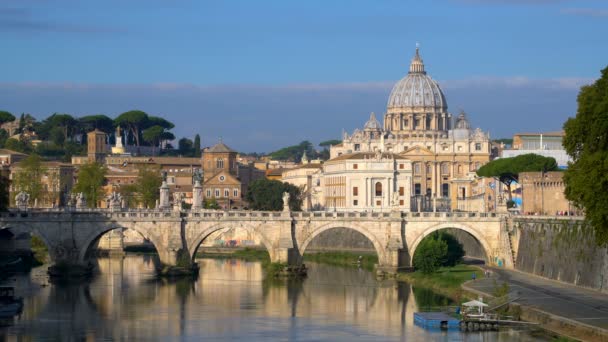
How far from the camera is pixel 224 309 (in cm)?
6256

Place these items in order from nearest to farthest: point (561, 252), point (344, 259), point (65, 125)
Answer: point (561, 252)
point (344, 259)
point (65, 125)

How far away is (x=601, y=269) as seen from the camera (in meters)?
57.0

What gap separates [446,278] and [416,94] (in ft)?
413

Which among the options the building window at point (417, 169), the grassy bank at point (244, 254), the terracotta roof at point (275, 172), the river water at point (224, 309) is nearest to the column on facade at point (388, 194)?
the grassy bank at point (244, 254)

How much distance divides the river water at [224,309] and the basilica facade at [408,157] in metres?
15.8

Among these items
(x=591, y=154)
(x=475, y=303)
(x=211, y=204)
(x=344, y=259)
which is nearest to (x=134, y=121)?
(x=211, y=204)

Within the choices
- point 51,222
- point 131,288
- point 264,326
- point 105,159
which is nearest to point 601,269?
point 264,326

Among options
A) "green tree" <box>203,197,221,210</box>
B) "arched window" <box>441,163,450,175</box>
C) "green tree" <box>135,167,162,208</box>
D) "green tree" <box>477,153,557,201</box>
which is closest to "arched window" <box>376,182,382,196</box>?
"green tree" <box>203,197,221,210</box>

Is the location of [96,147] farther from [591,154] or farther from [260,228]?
[591,154]

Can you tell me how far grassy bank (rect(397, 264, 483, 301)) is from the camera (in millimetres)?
66075

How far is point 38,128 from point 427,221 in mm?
117607

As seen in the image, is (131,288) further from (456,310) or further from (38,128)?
(38,128)

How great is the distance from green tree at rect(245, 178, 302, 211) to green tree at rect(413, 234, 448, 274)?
1915 inches

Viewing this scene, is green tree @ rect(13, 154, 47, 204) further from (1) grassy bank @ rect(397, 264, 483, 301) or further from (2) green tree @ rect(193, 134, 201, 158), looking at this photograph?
(2) green tree @ rect(193, 134, 201, 158)
